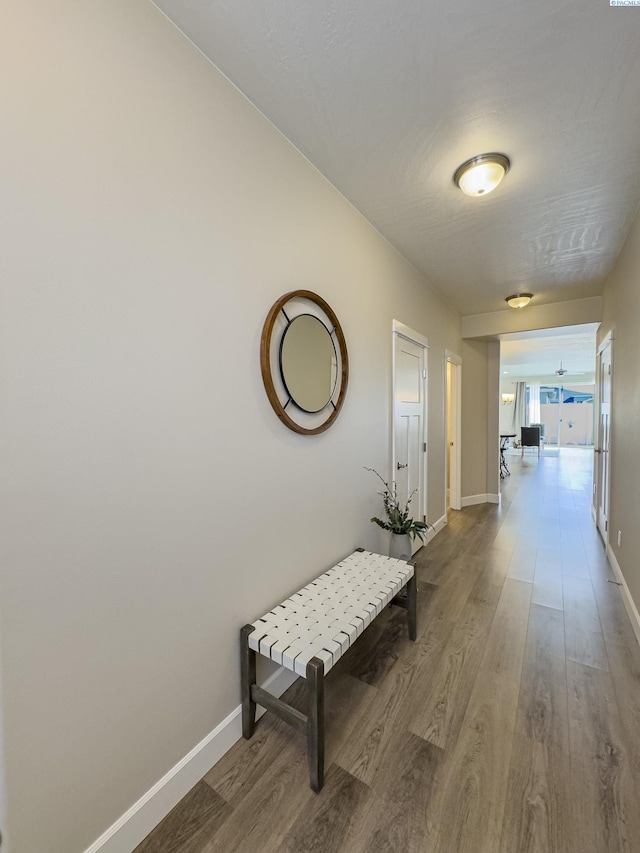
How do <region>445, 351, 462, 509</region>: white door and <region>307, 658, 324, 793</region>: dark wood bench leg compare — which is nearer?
<region>307, 658, 324, 793</region>: dark wood bench leg

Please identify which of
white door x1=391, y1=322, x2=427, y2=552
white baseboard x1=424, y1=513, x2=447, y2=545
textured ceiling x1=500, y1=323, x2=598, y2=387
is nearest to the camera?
white door x1=391, y1=322, x2=427, y2=552

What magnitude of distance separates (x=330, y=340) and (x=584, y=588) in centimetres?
272

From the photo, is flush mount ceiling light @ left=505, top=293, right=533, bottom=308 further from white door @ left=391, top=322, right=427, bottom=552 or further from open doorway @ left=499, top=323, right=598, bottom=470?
open doorway @ left=499, top=323, right=598, bottom=470

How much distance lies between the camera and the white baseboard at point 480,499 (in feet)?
16.4

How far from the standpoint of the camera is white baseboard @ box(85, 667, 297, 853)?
3.43ft

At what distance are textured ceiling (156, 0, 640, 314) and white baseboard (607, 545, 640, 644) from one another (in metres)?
2.56

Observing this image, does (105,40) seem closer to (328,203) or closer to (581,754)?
(328,203)

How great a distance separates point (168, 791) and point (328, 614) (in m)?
0.79

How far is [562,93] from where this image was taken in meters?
1.40

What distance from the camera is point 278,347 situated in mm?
1613

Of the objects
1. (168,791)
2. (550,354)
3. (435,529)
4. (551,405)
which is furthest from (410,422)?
(551,405)

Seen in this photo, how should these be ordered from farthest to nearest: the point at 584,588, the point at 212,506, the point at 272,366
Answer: the point at 584,588 < the point at 272,366 < the point at 212,506

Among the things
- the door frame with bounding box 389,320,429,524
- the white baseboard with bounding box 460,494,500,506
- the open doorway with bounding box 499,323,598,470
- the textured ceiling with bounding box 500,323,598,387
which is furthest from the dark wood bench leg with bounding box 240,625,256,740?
the open doorway with bounding box 499,323,598,470

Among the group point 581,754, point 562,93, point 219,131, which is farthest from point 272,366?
point 581,754
